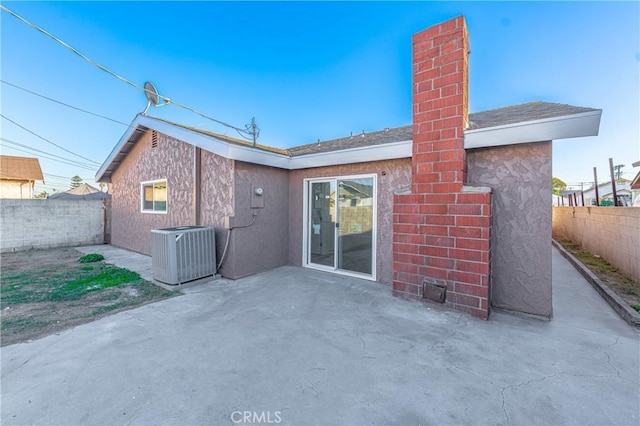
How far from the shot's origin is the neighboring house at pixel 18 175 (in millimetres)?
16906

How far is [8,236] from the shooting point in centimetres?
861

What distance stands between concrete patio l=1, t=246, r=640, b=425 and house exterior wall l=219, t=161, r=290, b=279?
1.80m

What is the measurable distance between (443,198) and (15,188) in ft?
88.5

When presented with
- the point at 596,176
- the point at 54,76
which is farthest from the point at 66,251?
the point at 596,176

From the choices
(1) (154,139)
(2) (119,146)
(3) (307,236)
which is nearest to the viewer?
(3) (307,236)

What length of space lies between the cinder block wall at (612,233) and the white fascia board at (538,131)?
3712 mm

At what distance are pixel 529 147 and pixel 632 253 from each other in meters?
4.31

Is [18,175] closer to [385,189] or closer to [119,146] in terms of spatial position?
[119,146]

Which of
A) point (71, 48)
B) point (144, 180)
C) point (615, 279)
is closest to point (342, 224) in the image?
point (615, 279)

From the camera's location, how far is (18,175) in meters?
17.1

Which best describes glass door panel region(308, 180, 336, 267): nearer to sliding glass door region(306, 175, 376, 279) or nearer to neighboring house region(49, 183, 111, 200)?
sliding glass door region(306, 175, 376, 279)

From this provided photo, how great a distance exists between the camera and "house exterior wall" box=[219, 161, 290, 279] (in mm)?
5465

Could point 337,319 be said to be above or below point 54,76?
below

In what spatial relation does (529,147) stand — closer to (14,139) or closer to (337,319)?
(337,319)
